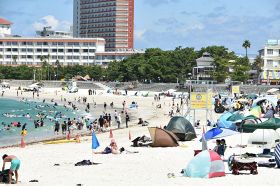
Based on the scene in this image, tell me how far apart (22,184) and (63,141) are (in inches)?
670

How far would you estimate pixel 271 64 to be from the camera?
114938mm

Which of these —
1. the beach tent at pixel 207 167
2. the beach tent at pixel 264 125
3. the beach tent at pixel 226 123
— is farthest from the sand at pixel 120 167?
the beach tent at pixel 226 123

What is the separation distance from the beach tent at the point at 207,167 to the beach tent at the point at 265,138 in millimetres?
7385

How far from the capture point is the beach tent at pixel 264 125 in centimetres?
3334

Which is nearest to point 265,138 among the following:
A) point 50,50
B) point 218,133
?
point 218,133

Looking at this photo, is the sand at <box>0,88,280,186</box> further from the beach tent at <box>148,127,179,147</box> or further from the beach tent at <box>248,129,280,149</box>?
the beach tent at <box>148,127,179,147</box>

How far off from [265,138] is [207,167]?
26.2ft

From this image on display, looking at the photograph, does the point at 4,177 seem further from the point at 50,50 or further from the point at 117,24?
the point at 117,24

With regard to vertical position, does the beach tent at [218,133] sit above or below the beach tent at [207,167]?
above

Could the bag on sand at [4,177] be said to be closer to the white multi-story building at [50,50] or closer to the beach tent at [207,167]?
the beach tent at [207,167]

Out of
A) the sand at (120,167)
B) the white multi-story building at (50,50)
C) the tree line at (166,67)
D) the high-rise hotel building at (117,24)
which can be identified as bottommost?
the sand at (120,167)

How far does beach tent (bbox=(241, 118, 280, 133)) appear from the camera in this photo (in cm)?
3334

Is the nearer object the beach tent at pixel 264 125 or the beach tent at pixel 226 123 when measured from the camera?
the beach tent at pixel 264 125

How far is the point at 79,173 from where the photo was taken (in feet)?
72.8
